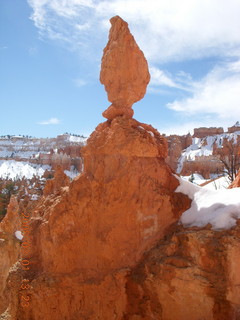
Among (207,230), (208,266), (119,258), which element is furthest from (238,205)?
(119,258)

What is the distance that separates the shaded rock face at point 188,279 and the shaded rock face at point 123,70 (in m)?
3.16

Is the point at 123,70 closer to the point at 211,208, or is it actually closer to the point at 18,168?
the point at 211,208

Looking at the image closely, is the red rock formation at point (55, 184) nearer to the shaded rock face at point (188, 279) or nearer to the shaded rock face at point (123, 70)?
the shaded rock face at point (123, 70)

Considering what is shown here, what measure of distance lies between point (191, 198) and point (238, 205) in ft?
3.66

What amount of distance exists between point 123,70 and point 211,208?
11.9ft

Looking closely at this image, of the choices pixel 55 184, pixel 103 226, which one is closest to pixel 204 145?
pixel 55 184

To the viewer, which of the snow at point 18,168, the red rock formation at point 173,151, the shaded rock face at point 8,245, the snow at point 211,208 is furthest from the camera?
the snow at point 18,168

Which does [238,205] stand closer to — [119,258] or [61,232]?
[119,258]

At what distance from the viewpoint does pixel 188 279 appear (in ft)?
16.9

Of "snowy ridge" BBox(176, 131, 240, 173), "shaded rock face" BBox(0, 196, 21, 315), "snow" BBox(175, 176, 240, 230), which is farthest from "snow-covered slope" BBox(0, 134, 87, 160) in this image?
"snow" BBox(175, 176, 240, 230)

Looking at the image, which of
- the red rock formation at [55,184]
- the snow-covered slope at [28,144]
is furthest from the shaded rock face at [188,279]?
the snow-covered slope at [28,144]

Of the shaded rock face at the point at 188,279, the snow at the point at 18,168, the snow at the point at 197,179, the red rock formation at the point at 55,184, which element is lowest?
the shaded rock face at the point at 188,279

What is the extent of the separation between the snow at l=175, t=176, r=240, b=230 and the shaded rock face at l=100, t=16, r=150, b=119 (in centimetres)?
233

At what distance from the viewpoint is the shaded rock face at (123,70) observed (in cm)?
700
